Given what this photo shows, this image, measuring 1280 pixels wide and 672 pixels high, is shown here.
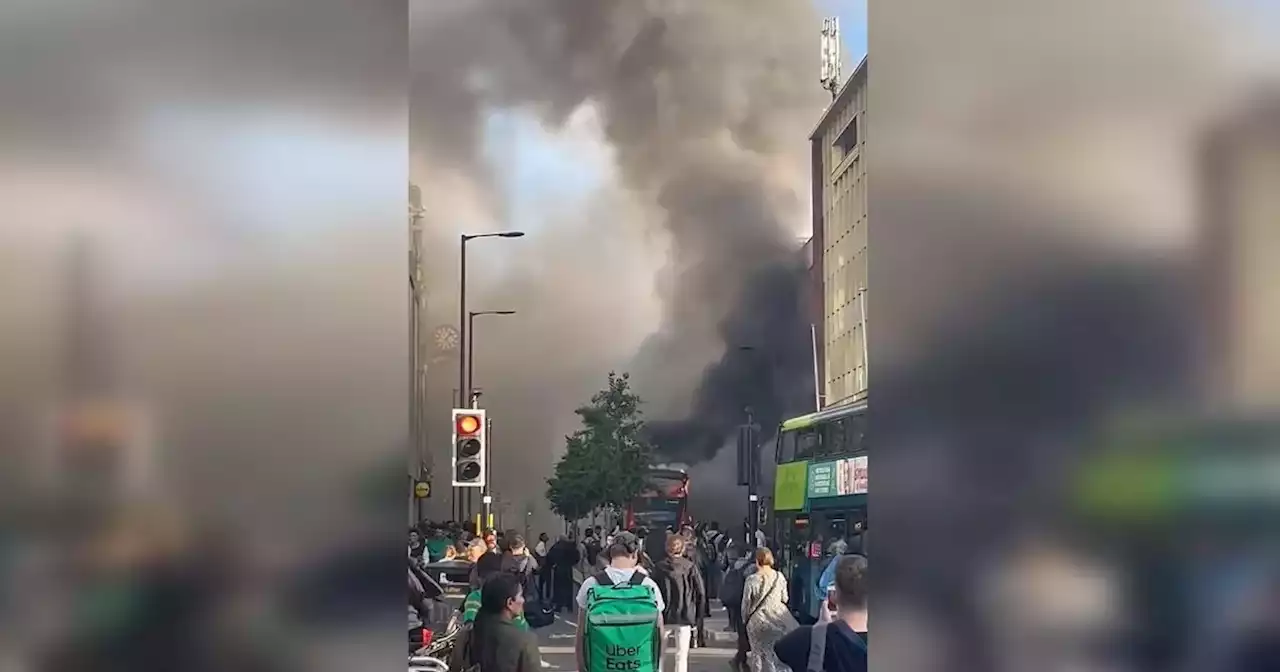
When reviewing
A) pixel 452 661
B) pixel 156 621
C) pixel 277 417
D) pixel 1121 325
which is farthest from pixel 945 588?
pixel 452 661

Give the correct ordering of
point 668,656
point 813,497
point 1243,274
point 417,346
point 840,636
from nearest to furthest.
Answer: point 1243,274 → point 840,636 → point 417,346 → point 813,497 → point 668,656

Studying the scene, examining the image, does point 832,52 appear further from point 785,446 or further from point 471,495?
point 471,495

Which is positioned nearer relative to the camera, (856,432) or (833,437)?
(856,432)

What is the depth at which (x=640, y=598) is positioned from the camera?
3041mm

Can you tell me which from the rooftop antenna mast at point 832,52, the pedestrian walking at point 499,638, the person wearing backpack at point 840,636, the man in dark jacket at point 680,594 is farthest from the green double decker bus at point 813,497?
the rooftop antenna mast at point 832,52

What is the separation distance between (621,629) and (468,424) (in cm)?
67

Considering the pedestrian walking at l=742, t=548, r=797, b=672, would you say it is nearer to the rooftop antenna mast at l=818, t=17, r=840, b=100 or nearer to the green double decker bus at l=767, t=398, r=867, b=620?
the green double decker bus at l=767, t=398, r=867, b=620

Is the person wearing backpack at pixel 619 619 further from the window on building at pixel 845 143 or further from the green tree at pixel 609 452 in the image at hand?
the window on building at pixel 845 143

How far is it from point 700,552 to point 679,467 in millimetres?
320

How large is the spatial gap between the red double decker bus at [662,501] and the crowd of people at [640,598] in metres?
0.04

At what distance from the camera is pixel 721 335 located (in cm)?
324

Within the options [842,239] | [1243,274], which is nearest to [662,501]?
[842,239]

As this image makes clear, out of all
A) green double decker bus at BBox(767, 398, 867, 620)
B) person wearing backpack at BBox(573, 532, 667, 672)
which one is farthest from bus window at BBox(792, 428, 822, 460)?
person wearing backpack at BBox(573, 532, 667, 672)

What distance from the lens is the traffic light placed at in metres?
2.82
